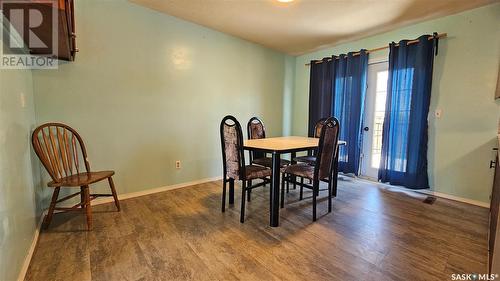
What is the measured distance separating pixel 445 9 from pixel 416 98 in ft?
3.47

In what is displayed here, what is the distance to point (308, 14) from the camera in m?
2.85

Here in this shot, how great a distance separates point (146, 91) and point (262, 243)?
89.8 inches

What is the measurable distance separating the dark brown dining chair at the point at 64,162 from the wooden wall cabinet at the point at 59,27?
0.68 meters

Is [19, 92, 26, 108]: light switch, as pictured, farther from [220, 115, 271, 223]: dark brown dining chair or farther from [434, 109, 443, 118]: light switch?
[434, 109, 443, 118]: light switch

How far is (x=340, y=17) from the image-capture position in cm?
292

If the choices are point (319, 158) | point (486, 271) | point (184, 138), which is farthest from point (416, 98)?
point (184, 138)

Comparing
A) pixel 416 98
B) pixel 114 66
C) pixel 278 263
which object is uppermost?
pixel 114 66

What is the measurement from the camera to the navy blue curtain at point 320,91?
13.3 feet

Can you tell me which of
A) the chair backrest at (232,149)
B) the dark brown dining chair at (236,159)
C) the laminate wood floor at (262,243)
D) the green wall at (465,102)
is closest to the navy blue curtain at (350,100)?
the green wall at (465,102)

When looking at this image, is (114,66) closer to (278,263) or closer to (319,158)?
(319,158)

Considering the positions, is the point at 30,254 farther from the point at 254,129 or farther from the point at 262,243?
the point at 254,129

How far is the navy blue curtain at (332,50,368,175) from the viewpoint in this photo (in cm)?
362

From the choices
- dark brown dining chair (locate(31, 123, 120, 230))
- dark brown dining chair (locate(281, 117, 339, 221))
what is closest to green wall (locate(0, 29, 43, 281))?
dark brown dining chair (locate(31, 123, 120, 230))

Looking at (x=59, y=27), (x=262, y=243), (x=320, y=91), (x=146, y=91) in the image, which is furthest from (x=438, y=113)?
(x=59, y=27)
